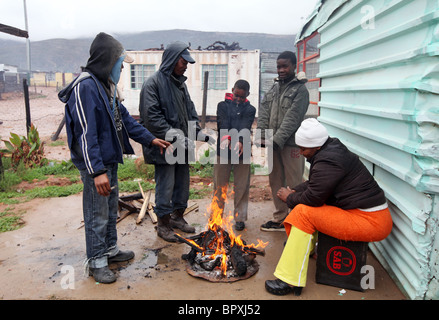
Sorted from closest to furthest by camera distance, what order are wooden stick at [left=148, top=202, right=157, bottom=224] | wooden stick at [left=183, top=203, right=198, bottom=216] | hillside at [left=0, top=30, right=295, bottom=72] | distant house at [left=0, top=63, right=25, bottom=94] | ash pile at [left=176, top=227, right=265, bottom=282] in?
ash pile at [left=176, top=227, right=265, bottom=282] < wooden stick at [left=148, top=202, right=157, bottom=224] < wooden stick at [left=183, top=203, right=198, bottom=216] < distant house at [left=0, top=63, right=25, bottom=94] < hillside at [left=0, top=30, right=295, bottom=72]

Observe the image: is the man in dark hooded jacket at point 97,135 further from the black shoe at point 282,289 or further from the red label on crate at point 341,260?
the red label on crate at point 341,260

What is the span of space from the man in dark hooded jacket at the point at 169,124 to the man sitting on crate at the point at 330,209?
1760mm

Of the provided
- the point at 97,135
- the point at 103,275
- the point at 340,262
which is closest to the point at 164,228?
the point at 103,275

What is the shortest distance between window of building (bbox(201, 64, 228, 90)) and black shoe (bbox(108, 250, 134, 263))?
17.4 metres

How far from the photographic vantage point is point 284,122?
437cm

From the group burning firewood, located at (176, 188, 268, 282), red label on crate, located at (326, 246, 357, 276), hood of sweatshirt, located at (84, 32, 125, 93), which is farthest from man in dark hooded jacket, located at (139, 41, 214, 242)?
red label on crate, located at (326, 246, 357, 276)

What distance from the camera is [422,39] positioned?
254 centimetres

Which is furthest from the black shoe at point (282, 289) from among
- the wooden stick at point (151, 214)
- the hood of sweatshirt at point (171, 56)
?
the hood of sweatshirt at point (171, 56)

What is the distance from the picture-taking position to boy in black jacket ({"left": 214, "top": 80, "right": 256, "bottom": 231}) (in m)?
4.54

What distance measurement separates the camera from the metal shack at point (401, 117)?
2.47m

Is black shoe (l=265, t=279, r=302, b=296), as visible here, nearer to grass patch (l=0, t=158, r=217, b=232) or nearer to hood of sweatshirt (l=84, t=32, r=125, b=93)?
hood of sweatshirt (l=84, t=32, r=125, b=93)

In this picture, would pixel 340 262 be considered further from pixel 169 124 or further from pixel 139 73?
pixel 139 73
